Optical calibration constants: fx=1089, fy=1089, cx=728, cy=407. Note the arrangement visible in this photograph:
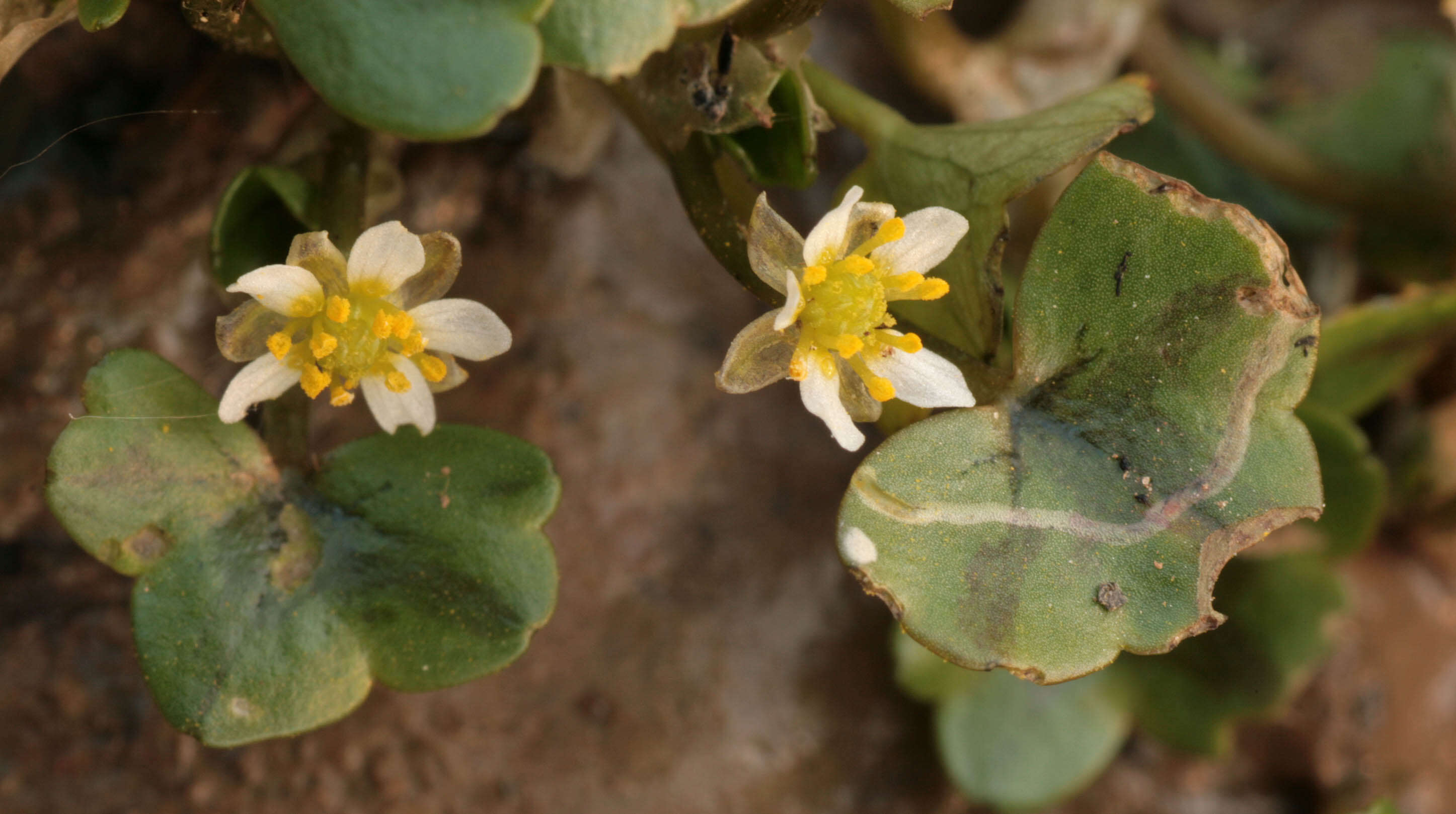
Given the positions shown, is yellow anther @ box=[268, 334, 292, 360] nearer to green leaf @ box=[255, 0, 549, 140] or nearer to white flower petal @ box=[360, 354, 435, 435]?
white flower petal @ box=[360, 354, 435, 435]

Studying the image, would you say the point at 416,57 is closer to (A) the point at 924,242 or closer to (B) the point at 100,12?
(B) the point at 100,12

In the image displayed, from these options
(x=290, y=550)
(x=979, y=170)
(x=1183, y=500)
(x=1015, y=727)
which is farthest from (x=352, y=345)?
(x=1015, y=727)

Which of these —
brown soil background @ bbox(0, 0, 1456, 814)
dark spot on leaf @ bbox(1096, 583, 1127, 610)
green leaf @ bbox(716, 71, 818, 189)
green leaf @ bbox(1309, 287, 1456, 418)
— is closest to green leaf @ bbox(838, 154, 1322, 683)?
dark spot on leaf @ bbox(1096, 583, 1127, 610)

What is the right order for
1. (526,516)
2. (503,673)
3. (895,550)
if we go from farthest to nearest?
(503,673) → (526,516) → (895,550)

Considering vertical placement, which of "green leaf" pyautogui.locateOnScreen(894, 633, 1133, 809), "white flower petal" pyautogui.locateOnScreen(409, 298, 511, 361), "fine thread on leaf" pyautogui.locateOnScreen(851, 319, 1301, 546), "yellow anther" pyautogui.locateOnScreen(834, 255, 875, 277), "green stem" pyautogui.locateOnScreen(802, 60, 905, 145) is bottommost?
"green leaf" pyautogui.locateOnScreen(894, 633, 1133, 809)

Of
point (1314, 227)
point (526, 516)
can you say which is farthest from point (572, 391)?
point (1314, 227)

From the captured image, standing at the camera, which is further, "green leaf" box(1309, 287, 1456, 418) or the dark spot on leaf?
"green leaf" box(1309, 287, 1456, 418)

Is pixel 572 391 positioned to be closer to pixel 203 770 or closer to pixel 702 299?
pixel 702 299
